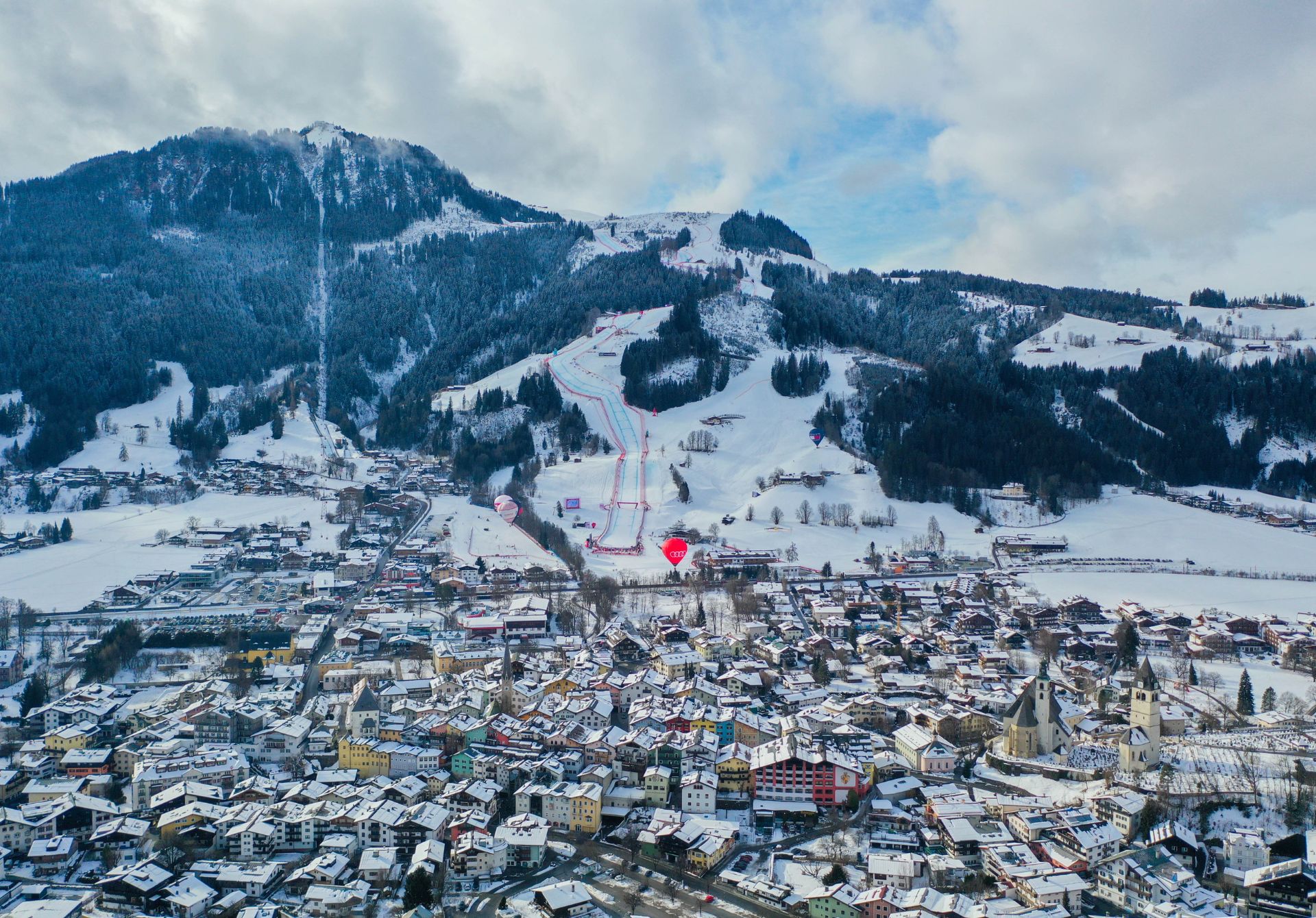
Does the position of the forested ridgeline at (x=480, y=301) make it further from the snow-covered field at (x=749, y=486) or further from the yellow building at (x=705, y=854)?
the yellow building at (x=705, y=854)

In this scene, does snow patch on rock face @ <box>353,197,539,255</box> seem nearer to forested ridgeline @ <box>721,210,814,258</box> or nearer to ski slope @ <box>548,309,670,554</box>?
forested ridgeline @ <box>721,210,814,258</box>

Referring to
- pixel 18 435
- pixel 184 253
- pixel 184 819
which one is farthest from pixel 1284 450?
pixel 184 253

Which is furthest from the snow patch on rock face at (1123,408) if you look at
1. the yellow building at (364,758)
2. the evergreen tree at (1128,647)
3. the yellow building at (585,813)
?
the yellow building at (364,758)

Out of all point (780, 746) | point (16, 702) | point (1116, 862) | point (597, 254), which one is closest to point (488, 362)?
point (597, 254)

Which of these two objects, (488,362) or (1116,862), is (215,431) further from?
(1116,862)

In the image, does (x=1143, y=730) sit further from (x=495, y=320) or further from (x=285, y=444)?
(x=495, y=320)

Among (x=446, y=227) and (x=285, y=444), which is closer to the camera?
(x=285, y=444)
